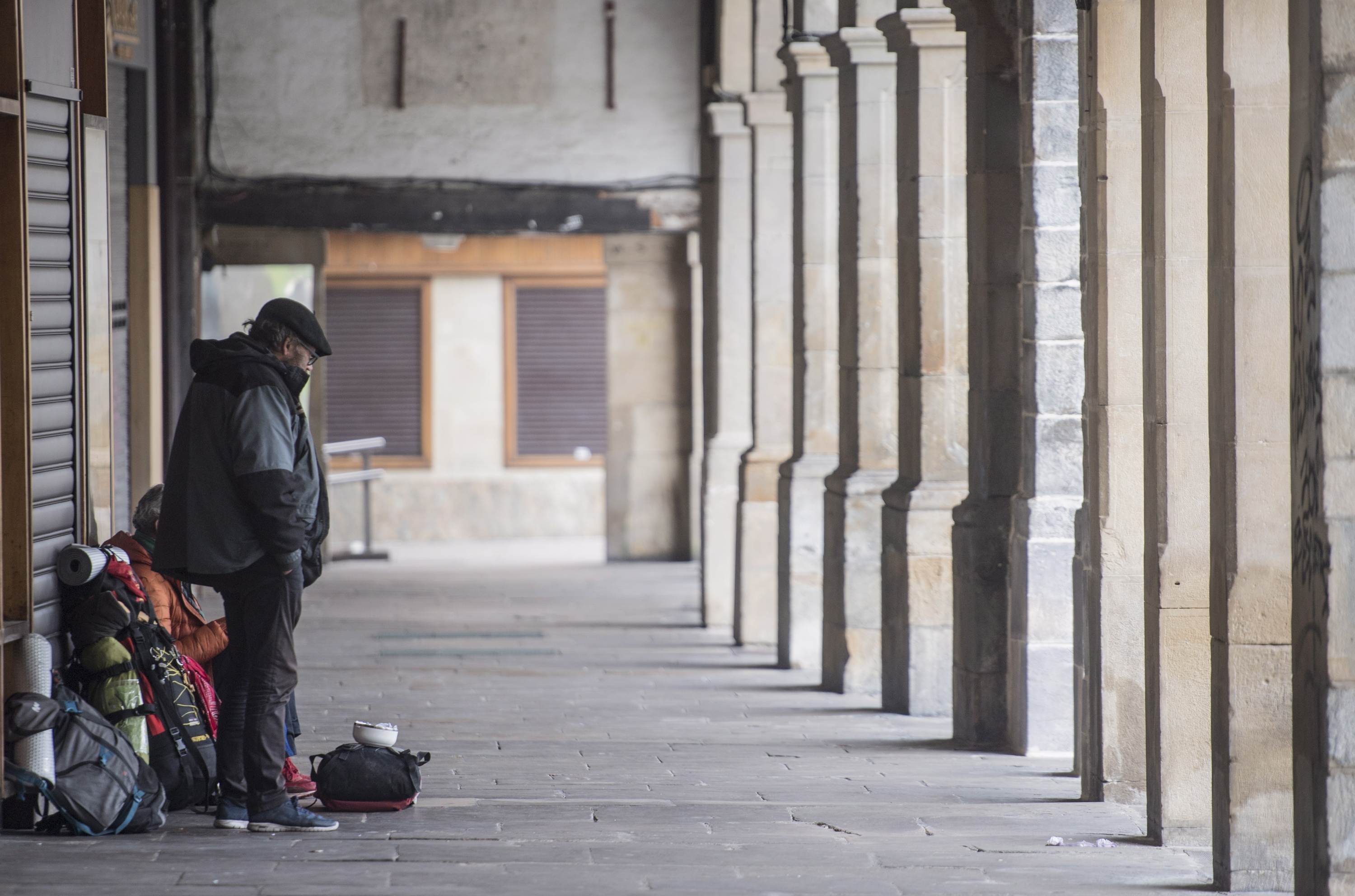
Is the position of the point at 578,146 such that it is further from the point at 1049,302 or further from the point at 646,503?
the point at 1049,302

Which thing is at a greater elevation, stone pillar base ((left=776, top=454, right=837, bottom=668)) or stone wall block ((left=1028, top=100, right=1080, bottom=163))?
stone wall block ((left=1028, top=100, right=1080, bottom=163))

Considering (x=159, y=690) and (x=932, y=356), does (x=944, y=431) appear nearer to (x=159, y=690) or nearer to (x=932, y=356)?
(x=932, y=356)

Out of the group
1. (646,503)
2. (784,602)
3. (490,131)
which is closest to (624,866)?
(784,602)

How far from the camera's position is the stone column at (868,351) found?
360 inches

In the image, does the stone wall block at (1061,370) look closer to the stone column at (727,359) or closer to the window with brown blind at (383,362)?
the stone column at (727,359)

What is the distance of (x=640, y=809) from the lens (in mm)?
6102

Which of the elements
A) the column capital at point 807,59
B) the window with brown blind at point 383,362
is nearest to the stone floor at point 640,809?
the column capital at point 807,59

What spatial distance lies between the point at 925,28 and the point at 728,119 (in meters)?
4.49

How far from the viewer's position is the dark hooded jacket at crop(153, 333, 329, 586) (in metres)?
5.33

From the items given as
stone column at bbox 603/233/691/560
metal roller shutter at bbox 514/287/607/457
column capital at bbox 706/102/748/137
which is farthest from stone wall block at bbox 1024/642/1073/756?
metal roller shutter at bbox 514/287/607/457

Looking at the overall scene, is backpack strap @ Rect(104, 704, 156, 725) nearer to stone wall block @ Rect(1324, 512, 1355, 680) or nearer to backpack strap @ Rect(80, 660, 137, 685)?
backpack strap @ Rect(80, 660, 137, 685)

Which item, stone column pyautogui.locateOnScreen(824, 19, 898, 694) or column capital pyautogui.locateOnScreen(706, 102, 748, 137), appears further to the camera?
column capital pyautogui.locateOnScreen(706, 102, 748, 137)

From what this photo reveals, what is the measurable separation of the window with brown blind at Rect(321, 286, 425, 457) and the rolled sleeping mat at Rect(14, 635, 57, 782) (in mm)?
14596

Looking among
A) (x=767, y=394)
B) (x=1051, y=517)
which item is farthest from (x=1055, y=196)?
(x=767, y=394)
